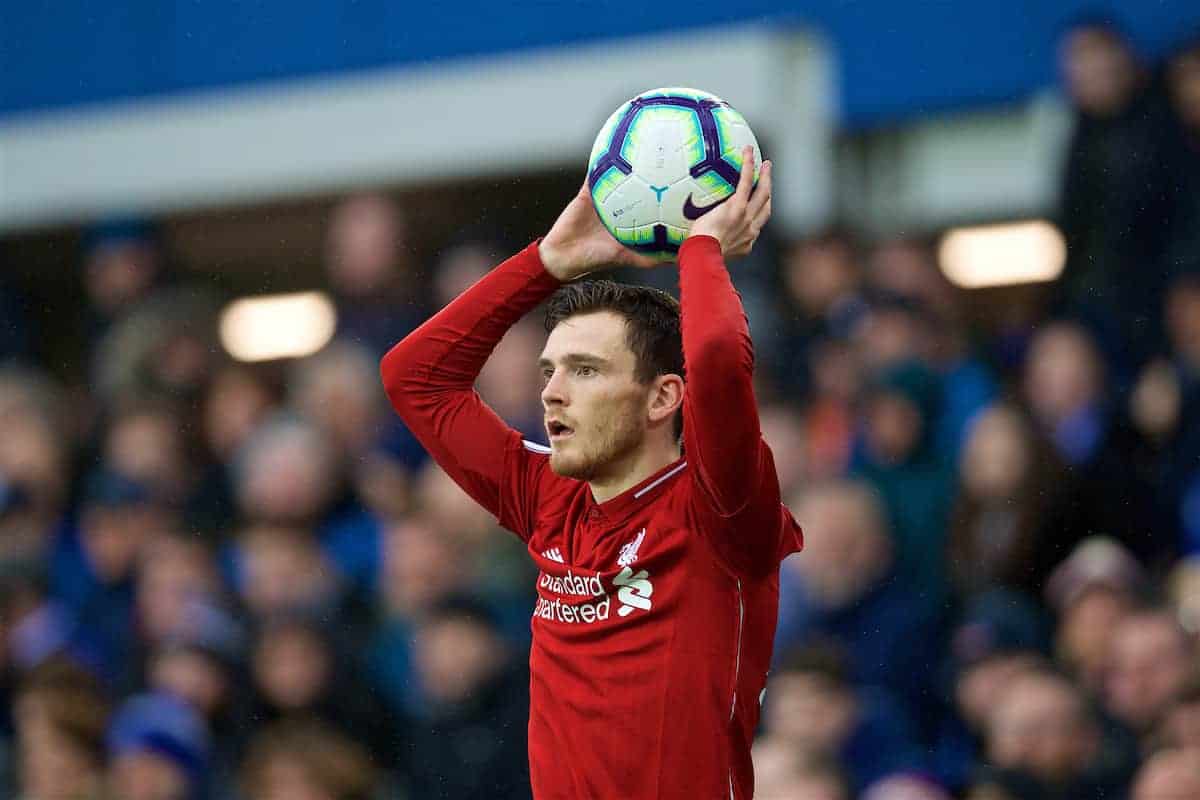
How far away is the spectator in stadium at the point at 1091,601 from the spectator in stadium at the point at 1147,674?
1.9 inches

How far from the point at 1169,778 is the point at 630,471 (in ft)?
7.20

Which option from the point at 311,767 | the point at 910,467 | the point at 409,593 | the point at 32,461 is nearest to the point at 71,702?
the point at 311,767

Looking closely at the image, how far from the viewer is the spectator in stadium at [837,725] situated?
17.6 ft

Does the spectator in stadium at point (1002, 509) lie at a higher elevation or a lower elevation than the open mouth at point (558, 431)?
lower

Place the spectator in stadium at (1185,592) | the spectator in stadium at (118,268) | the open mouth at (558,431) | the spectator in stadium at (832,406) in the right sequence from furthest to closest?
the spectator in stadium at (118,268)
the spectator in stadium at (832,406)
the spectator in stadium at (1185,592)
the open mouth at (558,431)

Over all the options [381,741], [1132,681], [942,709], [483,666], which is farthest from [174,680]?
[1132,681]

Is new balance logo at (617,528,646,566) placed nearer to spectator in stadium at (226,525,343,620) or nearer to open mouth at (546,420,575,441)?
open mouth at (546,420,575,441)

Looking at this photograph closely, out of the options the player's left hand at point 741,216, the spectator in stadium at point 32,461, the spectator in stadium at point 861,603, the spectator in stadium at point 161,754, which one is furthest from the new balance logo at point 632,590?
the spectator in stadium at point 32,461

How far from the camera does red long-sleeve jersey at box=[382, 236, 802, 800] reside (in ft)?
10.2

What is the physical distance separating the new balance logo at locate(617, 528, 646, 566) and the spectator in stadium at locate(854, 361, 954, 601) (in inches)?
96.8

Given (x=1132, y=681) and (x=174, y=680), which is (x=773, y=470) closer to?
(x=1132, y=681)

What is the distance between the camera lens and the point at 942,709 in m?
5.40

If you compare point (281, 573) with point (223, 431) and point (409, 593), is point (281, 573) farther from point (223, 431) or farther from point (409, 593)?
point (223, 431)

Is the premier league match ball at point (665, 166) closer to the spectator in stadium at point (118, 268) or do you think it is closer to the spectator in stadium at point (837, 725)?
the spectator in stadium at point (837, 725)
